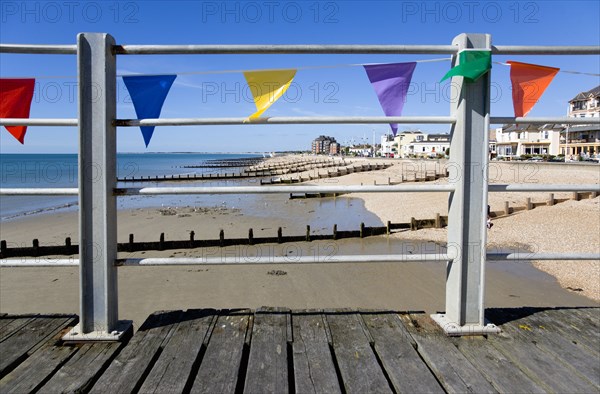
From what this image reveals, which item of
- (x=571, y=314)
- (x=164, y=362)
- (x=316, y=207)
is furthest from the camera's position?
(x=316, y=207)

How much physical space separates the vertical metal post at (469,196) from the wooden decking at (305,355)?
0.60ft

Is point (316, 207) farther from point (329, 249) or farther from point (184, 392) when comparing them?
point (184, 392)

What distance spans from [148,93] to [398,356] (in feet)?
7.25

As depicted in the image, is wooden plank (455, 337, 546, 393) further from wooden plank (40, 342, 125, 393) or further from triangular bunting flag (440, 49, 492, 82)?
wooden plank (40, 342, 125, 393)

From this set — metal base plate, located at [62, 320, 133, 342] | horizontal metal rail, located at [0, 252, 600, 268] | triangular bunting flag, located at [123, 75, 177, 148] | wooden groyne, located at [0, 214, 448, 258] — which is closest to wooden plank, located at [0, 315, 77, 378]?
metal base plate, located at [62, 320, 133, 342]

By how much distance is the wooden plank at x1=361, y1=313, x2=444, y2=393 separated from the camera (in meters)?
1.95

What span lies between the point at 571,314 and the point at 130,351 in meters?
2.90

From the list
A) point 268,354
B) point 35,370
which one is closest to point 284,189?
point 268,354

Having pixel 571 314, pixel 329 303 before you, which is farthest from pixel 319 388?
pixel 329 303

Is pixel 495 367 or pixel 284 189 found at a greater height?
pixel 284 189

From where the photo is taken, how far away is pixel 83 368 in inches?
82.4

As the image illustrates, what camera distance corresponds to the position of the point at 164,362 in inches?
84.4

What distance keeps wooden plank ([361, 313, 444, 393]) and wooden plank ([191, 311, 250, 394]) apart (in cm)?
79

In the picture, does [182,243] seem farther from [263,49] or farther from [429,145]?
[429,145]
